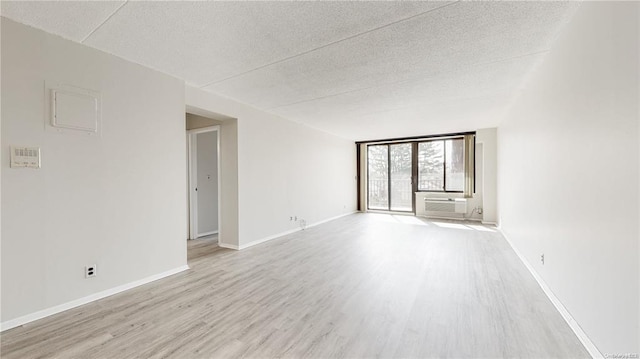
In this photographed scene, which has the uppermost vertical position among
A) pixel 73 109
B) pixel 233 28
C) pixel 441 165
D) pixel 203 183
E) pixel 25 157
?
pixel 233 28

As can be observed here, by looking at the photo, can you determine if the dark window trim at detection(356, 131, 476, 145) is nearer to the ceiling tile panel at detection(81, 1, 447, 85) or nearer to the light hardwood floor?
the light hardwood floor

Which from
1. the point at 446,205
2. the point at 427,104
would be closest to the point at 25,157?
the point at 427,104

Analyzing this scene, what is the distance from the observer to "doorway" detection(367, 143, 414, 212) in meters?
7.64

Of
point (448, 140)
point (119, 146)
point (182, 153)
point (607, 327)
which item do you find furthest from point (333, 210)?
point (607, 327)

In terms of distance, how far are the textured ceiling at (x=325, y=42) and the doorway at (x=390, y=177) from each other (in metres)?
3.95

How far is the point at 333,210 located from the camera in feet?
22.7

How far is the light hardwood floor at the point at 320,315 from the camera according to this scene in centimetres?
166

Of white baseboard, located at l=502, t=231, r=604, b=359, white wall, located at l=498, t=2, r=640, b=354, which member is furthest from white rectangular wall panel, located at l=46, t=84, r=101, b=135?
white baseboard, located at l=502, t=231, r=604, b=359

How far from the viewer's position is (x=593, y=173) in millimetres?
1548

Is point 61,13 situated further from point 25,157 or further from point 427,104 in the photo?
point 427,104

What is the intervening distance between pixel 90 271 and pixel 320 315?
2197 mm

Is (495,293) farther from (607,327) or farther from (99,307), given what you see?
(99,307)

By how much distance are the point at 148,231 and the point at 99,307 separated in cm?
80

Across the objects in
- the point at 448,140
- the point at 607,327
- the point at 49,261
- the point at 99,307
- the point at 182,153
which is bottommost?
the point at 99,307
